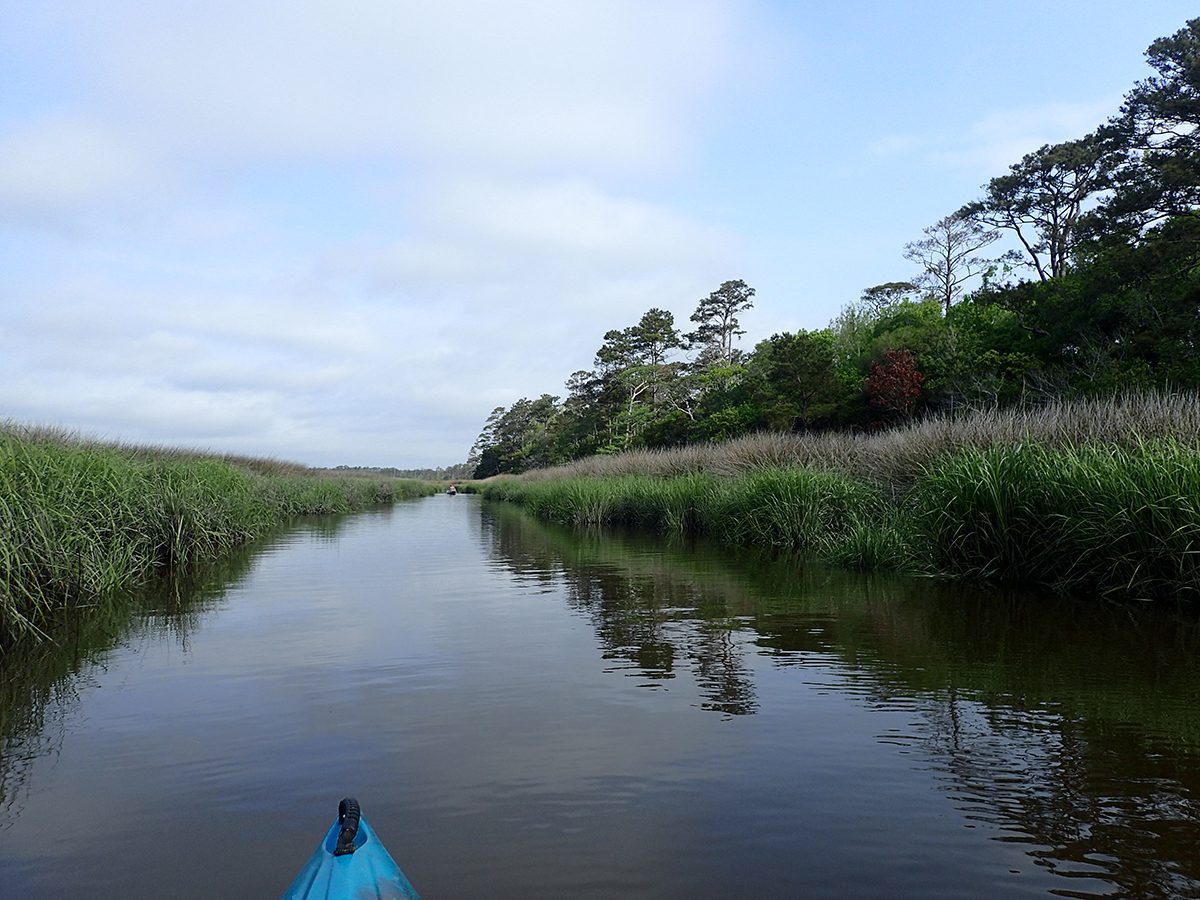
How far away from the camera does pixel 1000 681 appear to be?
16.8 feet

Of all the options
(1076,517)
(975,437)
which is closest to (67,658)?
(1076,517)

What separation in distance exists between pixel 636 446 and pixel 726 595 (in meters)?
35.9

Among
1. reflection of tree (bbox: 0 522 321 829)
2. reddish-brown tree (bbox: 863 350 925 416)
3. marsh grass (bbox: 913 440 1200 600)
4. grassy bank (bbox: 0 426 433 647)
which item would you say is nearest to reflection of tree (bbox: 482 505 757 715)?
marsh grass (bbox: 913 440 1200 600)

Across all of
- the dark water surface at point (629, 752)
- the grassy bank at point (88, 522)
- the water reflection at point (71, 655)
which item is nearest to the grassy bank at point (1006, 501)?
the dark water surface at point (629, 752)

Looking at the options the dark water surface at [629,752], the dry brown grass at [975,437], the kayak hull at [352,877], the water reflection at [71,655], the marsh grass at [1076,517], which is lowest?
the dark water surface at [629,752]

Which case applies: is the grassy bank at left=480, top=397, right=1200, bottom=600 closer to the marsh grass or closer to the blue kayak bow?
the marsh grass

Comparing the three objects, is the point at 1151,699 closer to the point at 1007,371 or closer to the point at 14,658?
the point at 14,658

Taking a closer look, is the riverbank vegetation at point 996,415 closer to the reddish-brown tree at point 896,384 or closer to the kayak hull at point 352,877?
the reddish-brown tree at point 896,384

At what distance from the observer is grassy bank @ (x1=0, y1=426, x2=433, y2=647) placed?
6.81 metres

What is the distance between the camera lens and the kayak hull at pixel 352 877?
2.05 meters

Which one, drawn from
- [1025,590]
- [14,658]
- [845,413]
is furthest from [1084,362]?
[14,658]

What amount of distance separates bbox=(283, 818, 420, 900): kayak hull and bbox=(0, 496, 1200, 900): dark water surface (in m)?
0.61

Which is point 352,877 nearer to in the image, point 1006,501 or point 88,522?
point 88,522

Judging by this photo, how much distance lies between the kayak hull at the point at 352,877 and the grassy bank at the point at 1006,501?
7.30 metres
